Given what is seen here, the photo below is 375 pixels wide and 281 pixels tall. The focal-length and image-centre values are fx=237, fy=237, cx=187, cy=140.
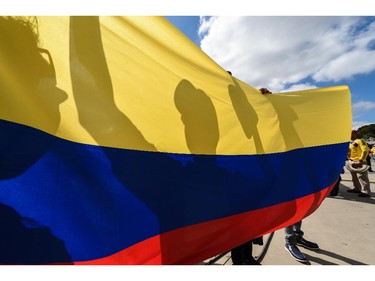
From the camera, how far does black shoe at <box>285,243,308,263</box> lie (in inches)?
120

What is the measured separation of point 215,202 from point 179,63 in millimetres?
1120

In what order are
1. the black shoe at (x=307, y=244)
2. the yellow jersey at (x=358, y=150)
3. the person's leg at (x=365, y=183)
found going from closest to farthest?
the black shoe at (x=307, y=244) → the person's leg at (x=365, y=183) → the yellow jersey at (x=358, y=150)

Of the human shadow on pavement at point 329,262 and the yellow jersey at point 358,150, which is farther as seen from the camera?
the yellow jersey at point 358,150

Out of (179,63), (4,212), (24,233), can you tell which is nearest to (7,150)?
(4,212)

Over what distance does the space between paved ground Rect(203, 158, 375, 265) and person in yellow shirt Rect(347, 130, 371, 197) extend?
0.75 m

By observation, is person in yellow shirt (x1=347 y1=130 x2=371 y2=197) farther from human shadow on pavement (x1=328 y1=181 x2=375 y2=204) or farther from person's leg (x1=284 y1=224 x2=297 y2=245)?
person's leg (x1=284 y1=224 x2=297 y2=245)

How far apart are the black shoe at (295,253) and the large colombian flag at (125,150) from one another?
1205 millimetres

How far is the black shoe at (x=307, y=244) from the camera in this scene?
3407 millimetres

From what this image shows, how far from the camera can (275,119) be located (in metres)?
2.38

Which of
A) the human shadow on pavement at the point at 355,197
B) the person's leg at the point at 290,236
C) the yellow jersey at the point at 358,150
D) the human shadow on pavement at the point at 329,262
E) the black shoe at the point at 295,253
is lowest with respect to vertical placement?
the human shadow on pavement at the point at 329,262

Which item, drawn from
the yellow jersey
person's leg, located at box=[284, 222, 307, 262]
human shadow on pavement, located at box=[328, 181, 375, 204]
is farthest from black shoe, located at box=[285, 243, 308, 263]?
the yellow jersey

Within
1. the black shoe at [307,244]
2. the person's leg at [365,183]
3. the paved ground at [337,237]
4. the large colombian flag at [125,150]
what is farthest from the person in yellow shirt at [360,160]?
the large colombian flag at [125,150]

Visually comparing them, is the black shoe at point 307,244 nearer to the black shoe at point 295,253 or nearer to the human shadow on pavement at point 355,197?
the black shoe at point 295,253

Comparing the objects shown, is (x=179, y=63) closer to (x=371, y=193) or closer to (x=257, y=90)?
(x=257, y=90)
